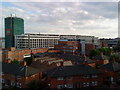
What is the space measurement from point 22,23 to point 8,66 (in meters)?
68.6

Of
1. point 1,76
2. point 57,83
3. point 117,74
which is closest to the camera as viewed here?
point 57,83

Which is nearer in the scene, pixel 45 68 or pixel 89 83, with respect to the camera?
pixel 89 83

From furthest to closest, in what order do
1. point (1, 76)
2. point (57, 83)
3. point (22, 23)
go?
point (22, 23), point (1, 76), point (57, 83)

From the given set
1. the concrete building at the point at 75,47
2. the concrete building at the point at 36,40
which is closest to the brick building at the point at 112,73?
the concrete building at the point at 75,47

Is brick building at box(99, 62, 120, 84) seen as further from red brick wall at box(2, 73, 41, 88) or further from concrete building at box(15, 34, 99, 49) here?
concrete building at box(15, 34, 99, 49)

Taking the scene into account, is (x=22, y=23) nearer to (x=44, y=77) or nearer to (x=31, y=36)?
(x=31, y=36)

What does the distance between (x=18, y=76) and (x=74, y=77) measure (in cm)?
1048

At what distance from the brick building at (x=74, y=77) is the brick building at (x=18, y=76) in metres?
4.00

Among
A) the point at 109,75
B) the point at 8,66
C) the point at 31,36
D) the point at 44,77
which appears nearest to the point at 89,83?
the point at 109,75

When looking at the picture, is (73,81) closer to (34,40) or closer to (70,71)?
(70,71)

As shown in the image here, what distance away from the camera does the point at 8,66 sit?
2884 centimetres

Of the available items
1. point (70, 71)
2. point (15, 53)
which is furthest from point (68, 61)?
point (15, 53)

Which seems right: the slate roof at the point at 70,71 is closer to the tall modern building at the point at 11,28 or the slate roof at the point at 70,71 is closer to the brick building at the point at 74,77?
the brick building at the point at 74,77

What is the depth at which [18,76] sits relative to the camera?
2464 cm
